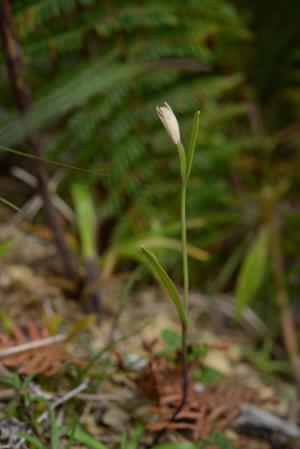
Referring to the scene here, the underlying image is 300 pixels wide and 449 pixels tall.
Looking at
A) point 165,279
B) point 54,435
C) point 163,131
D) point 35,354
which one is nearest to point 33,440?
point 54,435

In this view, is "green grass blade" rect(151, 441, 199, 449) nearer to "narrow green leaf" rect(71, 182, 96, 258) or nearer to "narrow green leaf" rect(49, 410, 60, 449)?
"narrow green leaf" rect(49, 410, 60, 449)

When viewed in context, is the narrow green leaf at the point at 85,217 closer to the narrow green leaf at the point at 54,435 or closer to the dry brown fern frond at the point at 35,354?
the dry brown fern frond at the point at 35,354

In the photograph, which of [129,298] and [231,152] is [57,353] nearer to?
[129,298]

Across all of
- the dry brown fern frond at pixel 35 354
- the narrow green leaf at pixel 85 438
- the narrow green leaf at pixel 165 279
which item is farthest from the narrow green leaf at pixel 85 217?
the narrow green leaf at pixel 165 279

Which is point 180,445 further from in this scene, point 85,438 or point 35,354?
point 35,354

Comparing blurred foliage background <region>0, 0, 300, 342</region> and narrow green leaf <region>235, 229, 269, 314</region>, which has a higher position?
blurred foliage background <region>0, 0, 300, 342</region>

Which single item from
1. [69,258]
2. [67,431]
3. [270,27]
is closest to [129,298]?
[69,258]

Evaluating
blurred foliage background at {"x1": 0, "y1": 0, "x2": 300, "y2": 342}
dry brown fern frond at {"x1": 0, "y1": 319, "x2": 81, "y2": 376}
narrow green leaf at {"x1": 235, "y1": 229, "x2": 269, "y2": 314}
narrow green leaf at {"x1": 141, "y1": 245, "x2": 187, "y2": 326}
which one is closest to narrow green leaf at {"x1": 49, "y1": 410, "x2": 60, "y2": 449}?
dry brown fern frond at {"x1": 0, "y1": 319, "x2": 81, "y2": 376}
